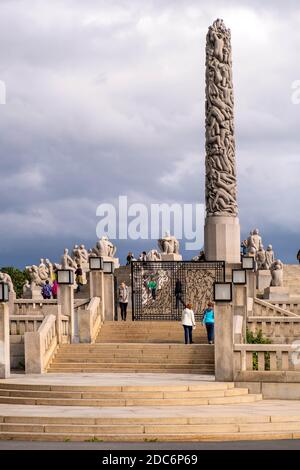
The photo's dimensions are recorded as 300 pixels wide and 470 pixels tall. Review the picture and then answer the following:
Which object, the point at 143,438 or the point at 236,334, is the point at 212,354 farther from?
the point at 143,438

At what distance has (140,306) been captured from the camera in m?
44.6

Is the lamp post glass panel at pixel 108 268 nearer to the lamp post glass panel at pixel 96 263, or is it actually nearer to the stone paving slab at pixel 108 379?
the lamp post glass panel at pixel 96 263

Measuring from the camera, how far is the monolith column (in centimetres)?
5453

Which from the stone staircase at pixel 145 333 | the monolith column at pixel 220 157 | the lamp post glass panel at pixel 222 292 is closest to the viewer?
the lamp post glass panel at pixel 222 292

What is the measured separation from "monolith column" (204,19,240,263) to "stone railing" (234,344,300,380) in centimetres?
2678

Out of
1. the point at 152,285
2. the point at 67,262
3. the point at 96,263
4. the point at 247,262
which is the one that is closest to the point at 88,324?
the point at 96,263

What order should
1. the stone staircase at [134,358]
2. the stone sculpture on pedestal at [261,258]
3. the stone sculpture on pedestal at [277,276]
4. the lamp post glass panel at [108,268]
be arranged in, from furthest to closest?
the stone sculpture on pedestal at [261,258] → the stone sculpture on pedestal at [277,276] → the lamp post glass panel at [108,268] → the stone staircase at [134,358]

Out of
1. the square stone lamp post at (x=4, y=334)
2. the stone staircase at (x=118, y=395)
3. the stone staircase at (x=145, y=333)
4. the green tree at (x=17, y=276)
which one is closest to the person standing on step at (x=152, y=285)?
the stone staircase at (x=145, y=333)

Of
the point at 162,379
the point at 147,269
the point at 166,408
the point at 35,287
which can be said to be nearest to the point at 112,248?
the point at 35,287

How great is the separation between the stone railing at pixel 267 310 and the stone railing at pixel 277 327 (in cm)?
341

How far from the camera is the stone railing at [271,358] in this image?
27078mm

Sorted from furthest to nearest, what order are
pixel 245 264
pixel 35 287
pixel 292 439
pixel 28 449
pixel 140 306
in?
pixel 35 287, pixel 140 306, pixel 245 264, pixel 292 439, pixel 28 449

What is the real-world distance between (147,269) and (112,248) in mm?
20599

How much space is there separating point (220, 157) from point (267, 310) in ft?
54.2
